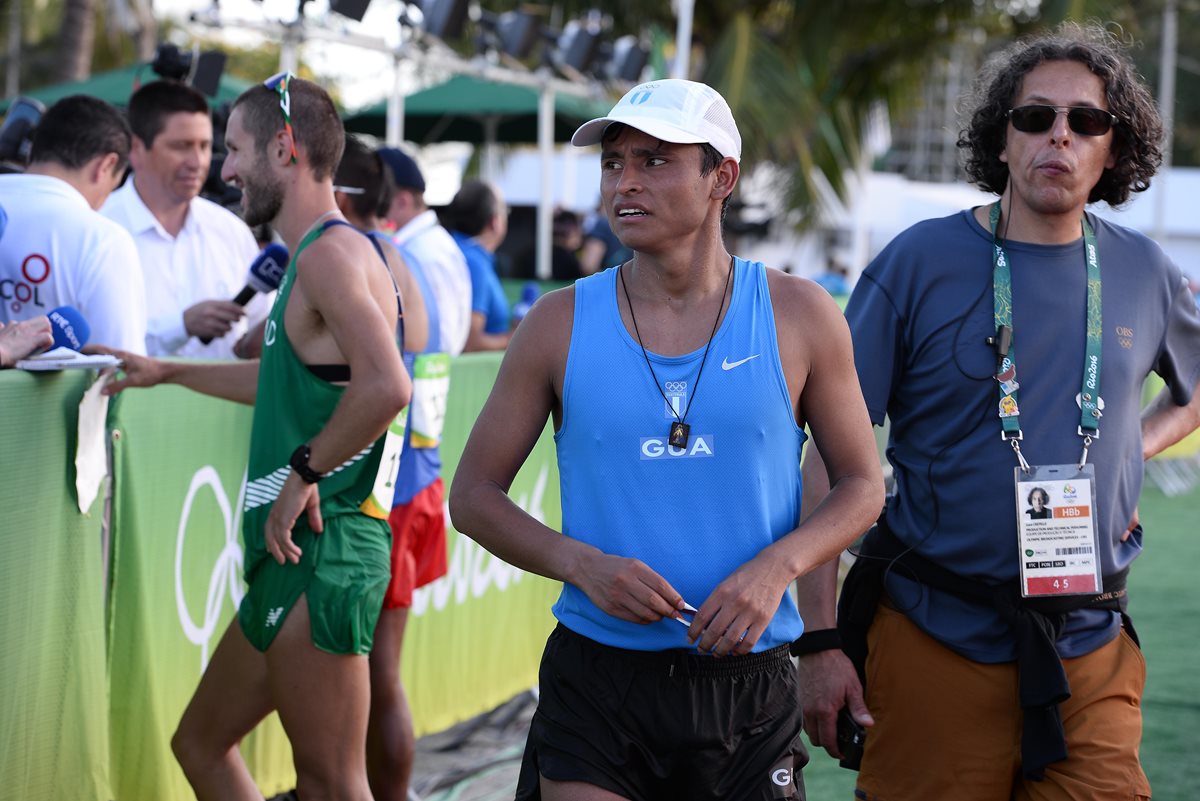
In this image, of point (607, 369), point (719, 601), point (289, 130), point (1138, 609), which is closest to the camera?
point (719, 601)

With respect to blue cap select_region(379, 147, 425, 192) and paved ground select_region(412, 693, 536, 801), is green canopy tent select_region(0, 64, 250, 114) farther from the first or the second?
paved ground select_region(412, 693, 536, 801)

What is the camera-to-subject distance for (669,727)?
2.68m

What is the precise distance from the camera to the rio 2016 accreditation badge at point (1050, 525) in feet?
10.7

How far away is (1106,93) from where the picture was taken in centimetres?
344

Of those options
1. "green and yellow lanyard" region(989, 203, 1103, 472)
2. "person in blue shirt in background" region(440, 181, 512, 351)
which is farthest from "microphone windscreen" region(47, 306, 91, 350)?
"person in blue shirt in background" region(440, 181, 512, 351)

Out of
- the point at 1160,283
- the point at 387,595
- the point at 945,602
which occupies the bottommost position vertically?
the point at 387,595

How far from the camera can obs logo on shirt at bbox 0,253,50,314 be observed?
451 cm

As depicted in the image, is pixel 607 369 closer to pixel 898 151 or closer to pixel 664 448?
pixel 664 448

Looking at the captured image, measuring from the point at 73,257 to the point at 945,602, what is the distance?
2.73 metres

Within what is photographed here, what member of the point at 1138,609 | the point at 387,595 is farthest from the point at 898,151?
the point at 387,595

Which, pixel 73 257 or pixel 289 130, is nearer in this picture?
pixel 289 130

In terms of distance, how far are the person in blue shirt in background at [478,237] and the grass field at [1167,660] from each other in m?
2.87

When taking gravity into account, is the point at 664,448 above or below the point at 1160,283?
below

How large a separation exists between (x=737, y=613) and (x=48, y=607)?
222 cm
